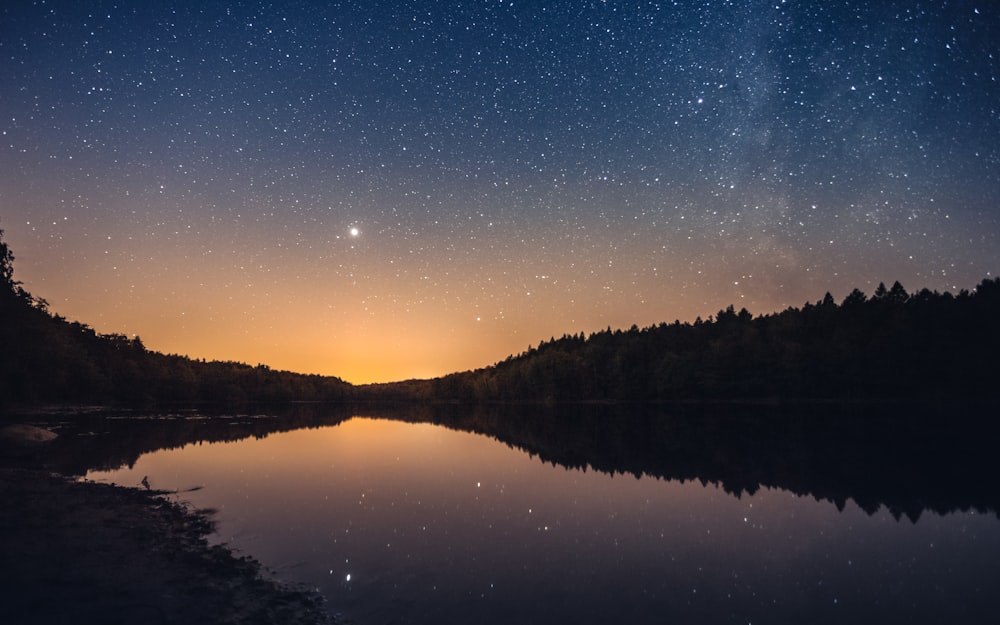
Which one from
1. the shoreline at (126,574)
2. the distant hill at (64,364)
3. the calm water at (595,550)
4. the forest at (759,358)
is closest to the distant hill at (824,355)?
the forest at (759,358)

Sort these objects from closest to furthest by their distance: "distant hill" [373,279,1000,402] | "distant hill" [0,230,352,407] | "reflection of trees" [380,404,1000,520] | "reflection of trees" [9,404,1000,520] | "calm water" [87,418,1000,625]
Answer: "calm water" [87,418,1000,625], "reflection of trees" [380,404,1000,520], "reflection of trees" [9,404,1000,520], "distant hill" [0,230,352,407], "distant hill" [373,279,1000,402]

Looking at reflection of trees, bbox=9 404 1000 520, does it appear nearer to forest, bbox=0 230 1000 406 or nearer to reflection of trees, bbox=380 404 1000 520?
reflection of trees, bbox=380 404 1000 520

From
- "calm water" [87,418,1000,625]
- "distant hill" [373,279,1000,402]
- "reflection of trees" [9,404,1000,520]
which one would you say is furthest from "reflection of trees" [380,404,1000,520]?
"distant hill" [373,279,1000,402]

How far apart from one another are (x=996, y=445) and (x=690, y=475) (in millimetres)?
28807

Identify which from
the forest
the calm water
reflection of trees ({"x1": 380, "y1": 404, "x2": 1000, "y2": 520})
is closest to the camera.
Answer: the calm water

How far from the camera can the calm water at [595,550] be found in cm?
1181

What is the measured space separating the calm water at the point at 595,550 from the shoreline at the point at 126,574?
1300mm

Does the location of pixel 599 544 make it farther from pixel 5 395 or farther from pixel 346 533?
pixel 5 395

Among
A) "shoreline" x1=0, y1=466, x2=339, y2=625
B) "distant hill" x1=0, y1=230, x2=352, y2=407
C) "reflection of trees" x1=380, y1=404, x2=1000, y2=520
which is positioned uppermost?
"distant hill" x1=0, y1=230, x2=352, y2=407

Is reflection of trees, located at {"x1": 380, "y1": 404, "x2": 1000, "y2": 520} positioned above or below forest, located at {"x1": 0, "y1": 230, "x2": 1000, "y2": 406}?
below

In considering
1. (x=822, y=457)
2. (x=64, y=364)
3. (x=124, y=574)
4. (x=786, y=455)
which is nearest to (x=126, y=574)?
(x=124, y=574)

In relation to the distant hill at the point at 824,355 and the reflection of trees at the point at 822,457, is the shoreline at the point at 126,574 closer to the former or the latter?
the reflection of trees at the point at 822,457

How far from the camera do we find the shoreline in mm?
9750

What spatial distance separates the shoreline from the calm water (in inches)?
51.2
